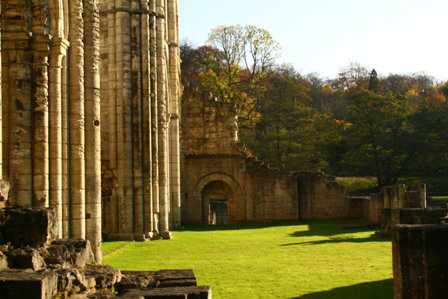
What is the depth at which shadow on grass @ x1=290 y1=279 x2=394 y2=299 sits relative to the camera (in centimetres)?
999

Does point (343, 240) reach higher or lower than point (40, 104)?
lower

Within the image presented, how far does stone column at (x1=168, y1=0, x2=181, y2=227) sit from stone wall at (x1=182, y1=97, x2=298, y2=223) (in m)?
3.09

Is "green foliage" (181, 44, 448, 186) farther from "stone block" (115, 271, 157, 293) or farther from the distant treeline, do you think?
"stone block" (115, 271, 157, 293)

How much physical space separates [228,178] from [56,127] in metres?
18.1

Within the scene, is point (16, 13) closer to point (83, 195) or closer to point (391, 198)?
point (83, 195)

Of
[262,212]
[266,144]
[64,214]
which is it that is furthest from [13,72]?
[266,144]

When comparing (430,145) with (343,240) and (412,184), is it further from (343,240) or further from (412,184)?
(343,240)

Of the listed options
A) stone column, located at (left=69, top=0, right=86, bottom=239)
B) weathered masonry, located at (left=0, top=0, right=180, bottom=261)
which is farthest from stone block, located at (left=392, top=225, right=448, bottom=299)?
stone column, located at (left=69, top=0, right=86, bottom=239)

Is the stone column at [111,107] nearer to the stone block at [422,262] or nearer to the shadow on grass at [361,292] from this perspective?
the shadow on grass at [361,292]

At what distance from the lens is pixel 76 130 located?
14.0 meters

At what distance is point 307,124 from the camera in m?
45.2

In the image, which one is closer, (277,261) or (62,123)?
(62,123)

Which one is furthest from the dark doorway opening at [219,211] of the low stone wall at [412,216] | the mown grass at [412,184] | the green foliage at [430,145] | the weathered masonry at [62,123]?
the low stone wall at [412,216]

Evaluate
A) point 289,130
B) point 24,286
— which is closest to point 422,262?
point 24,286
